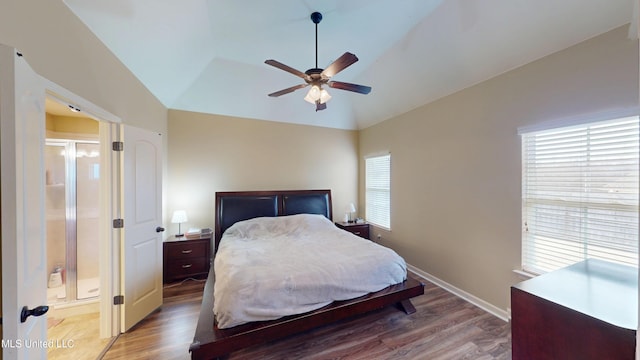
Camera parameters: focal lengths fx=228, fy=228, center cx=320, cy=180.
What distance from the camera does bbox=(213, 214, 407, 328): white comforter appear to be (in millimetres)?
1943

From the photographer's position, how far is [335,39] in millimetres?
2982

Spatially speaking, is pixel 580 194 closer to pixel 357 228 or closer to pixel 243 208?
pixel 357 228

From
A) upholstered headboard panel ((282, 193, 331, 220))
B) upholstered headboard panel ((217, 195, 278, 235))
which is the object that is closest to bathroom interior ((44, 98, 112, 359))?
upholstered headboard panel ((217, 195, 278, 235))

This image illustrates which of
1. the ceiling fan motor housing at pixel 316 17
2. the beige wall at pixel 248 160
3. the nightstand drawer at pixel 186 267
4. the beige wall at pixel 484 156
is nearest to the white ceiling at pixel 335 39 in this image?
the ceiling fan motor housing at pixel 316 17

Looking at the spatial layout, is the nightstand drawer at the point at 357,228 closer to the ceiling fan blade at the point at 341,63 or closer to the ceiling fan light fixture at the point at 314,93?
the ceiling fan light fixture at the point at 314,93

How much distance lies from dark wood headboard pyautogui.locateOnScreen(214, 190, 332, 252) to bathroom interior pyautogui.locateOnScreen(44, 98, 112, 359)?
1.56 m

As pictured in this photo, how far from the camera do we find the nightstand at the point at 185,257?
3.39m

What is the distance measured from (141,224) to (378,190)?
389cm

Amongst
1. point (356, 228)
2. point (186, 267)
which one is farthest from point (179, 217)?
point (356, 228)

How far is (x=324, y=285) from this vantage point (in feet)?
7.13

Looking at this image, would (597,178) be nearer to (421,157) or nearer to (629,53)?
(629,53)

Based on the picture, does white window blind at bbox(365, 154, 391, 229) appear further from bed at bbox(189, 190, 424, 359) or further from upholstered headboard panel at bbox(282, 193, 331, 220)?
bed at bbox(189, 190, 424, 359)

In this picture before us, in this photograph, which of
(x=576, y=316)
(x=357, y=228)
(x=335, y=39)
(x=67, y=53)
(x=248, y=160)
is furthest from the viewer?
(x=357, y=228)

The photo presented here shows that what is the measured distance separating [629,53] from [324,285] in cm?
306
